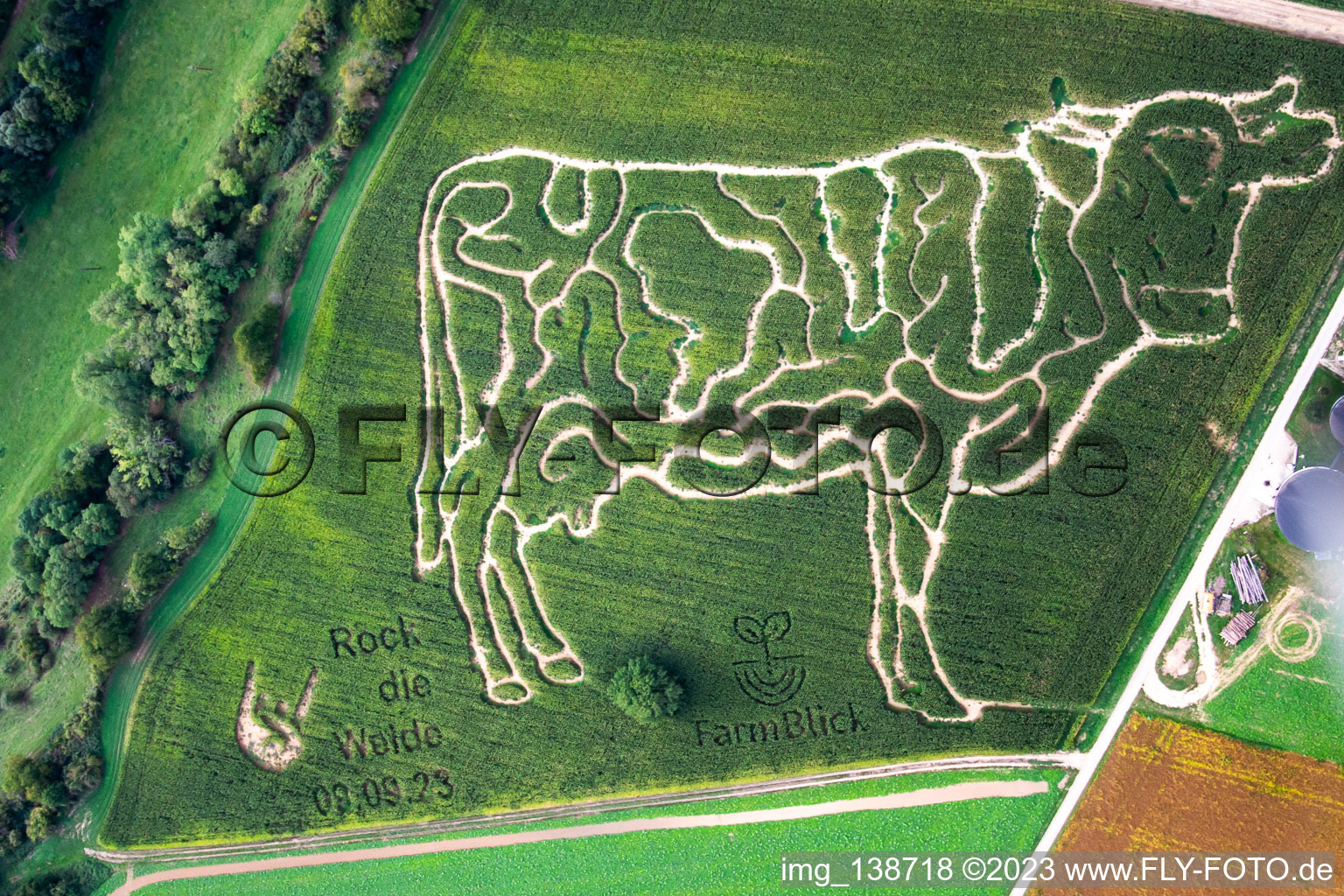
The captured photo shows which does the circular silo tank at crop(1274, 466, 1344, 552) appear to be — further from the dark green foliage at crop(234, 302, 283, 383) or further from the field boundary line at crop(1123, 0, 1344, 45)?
the dark green foliage at crop(234, 302, 283, 383)

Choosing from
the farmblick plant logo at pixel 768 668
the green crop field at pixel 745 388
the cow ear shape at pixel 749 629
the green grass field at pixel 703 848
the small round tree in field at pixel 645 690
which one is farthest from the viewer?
the cow ear shape at pixel 749 629

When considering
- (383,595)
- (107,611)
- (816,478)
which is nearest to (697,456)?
(816,478)

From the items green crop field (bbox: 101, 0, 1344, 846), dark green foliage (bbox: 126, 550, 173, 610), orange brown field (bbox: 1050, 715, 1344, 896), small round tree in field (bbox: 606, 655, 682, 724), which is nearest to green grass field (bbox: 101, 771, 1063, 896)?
green crop field (bbox: 101, 0, 1344, 846)

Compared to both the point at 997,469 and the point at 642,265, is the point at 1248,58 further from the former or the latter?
the point at 642,265

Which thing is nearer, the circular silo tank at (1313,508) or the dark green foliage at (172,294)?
the circular silo tank at (1313,508)

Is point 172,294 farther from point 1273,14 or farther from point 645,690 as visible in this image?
point 1273,14

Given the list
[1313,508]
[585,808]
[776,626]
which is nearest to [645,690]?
[776,626]

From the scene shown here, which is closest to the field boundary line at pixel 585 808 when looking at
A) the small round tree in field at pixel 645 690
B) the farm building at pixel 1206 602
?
the small round tree in field at pixel 645 690

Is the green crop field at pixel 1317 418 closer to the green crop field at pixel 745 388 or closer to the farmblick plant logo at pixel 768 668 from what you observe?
the green crop field at pixel 745 388
